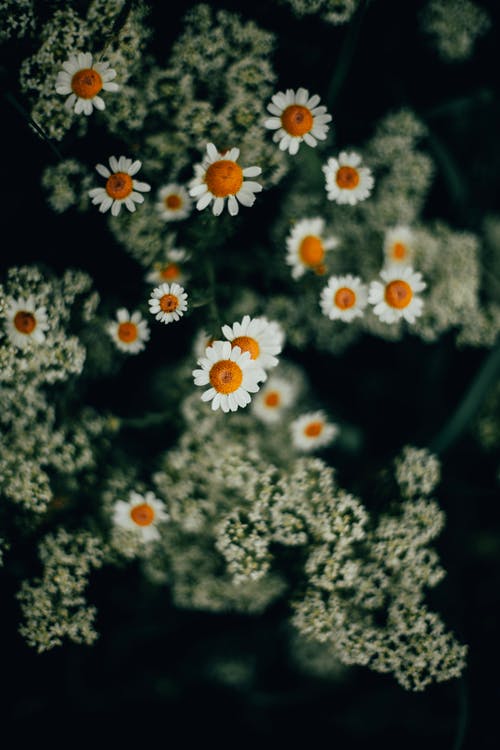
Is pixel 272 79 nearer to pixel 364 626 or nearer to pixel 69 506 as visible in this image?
pixel 69 506

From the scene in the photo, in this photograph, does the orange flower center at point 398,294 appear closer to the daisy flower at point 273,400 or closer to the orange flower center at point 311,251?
the orange flower center at point 311,251

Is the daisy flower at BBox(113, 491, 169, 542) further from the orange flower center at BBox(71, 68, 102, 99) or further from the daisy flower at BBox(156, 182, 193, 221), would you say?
the orange flower center at BBox(71, 68, 102, 99)

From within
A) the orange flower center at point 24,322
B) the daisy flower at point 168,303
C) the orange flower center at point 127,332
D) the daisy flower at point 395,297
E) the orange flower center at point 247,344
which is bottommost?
the orange flower center at point 24,322

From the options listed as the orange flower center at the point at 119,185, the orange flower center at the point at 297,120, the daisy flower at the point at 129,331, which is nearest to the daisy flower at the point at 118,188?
the orange flower center at the point at 119,185

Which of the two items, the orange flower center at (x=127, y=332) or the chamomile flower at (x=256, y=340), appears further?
the orange flower center at (x=127, y=332)

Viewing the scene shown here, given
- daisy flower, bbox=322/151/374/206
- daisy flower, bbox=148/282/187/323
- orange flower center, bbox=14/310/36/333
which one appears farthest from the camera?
daisy flower, bbox=322/151/374/206

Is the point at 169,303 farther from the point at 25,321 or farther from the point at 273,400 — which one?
the point at 273,400

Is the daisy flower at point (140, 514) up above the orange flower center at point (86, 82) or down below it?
below

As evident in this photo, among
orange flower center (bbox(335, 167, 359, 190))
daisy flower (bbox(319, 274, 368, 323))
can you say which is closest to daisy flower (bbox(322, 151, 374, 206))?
orange flower center (bbox(335, 167, 359, 190))
